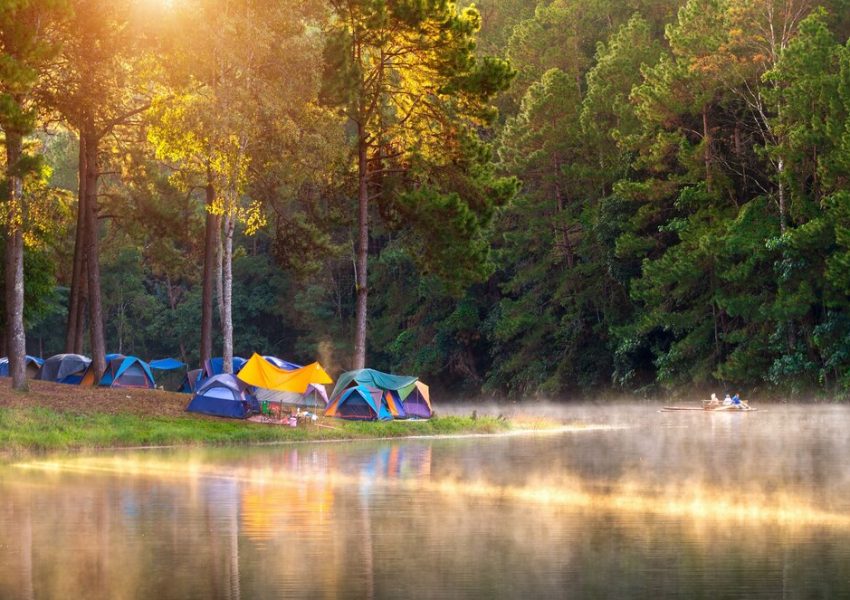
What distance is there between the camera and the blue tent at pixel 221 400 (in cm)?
4112

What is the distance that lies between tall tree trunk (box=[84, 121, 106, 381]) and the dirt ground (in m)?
3.37

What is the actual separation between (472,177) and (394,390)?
8.85 m

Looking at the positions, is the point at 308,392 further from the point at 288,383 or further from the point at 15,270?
the point at 15,270

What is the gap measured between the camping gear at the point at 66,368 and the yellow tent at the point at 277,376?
12.9 metres

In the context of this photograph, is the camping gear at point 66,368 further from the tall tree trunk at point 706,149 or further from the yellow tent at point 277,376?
the tall tree trunk at point 706,149

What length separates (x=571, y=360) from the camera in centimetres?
7975

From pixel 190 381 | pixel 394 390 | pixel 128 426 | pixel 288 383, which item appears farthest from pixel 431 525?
pixel 190 381

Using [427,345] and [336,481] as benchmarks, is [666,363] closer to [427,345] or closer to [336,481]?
[427,345]

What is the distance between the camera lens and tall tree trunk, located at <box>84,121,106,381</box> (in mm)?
44781

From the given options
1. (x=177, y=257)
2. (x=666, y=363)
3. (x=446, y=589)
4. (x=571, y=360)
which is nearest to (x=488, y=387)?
(x=571, y=360)

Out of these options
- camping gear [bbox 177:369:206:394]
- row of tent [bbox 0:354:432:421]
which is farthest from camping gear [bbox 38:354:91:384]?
row of tent [bbox 0:354:432:421]

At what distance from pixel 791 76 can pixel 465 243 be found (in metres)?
21.6

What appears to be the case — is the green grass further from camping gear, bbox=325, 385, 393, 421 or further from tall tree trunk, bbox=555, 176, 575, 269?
tall tree trunk, bbox=555, 176, 575, 269

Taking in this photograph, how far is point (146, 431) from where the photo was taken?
36.3 m
